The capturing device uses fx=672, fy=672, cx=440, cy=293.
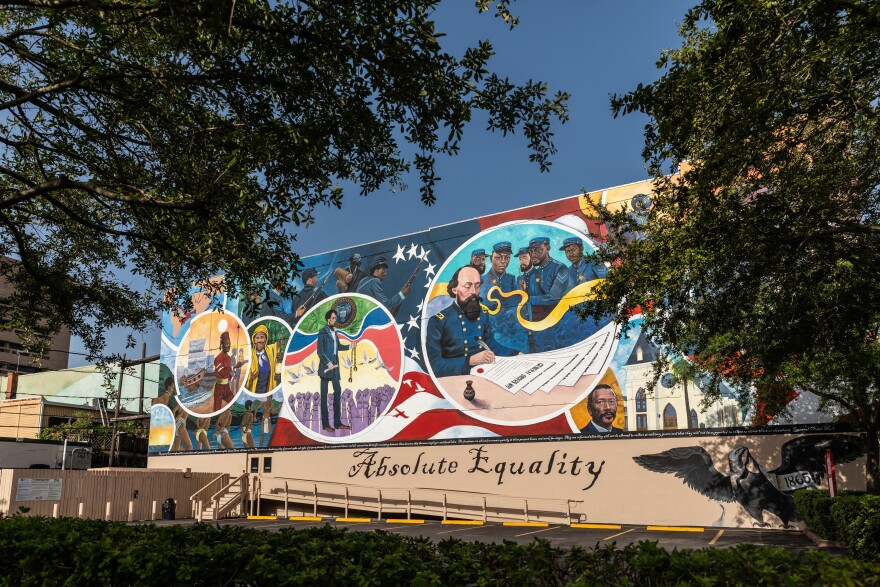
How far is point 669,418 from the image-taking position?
23.1 meters

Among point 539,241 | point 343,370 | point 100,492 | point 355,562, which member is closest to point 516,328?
point 539,241

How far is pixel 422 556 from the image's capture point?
5934 millimetres

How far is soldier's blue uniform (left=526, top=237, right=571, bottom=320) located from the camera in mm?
25703

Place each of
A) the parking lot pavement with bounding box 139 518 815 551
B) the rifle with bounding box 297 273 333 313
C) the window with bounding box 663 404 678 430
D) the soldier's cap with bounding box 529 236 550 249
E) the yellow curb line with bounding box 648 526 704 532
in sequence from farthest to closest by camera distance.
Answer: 1. the rifle with bounding box 297 273 333 313
2. the soldier's cap with bounding box 529 236 550 249
3. the window with bounding box 663 404 678 430
4. the yellow curb line with bounding box 648 526 704 532
5. the parking lot pavement with bounding box 139 518 815 551

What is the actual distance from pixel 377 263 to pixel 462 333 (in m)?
6.01

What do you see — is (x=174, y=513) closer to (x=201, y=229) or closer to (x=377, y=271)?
(x=377, y=271)

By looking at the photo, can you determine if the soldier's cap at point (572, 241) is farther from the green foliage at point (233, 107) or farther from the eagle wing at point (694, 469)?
the green foliage at point (233, 107)

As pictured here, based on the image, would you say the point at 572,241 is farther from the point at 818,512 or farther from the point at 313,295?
the point at 313,295

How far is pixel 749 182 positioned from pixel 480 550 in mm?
7997

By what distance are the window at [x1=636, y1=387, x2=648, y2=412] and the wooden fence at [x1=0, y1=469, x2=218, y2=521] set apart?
21.0 metres

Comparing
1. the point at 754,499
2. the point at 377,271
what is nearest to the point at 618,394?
the point at 754,499

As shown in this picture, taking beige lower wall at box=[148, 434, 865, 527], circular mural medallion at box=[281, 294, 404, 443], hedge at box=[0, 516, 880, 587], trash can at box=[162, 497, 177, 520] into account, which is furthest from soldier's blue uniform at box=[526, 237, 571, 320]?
hedge at box=[0, 516, 880, 587]

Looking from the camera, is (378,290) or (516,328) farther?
(378,290)

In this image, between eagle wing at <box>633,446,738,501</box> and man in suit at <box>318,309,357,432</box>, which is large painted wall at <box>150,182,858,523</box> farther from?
eagle wing at <box>633,446,738,501</box>
